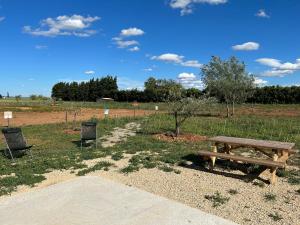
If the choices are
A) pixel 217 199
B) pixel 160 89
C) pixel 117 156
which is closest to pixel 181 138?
pixel 117 156

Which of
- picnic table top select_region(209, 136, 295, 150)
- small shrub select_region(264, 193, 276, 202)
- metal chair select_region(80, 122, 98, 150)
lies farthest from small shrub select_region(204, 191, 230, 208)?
metal chair select_region(80, 122, 98, 150)

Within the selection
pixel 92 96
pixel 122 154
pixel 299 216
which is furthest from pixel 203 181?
pixel 92 96

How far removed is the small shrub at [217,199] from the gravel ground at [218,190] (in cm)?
7

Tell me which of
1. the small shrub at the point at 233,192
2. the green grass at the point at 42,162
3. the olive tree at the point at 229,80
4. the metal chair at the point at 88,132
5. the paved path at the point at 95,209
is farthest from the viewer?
the olive tree at the point at 229,80

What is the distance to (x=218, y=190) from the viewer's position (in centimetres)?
654

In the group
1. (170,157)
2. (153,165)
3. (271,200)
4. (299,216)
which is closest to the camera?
(299,216)

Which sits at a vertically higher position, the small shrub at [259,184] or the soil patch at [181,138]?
the soil patch at [181,138]

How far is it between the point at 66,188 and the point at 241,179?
3364 mm

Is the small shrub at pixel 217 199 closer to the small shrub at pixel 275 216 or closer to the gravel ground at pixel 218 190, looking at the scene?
the gravel ground at pixel 218 190

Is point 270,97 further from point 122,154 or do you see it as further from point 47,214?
point 47,214

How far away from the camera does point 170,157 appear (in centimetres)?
928

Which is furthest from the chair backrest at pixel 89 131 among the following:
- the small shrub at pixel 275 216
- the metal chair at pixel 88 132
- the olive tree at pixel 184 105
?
the small shrub at pixel 275 216

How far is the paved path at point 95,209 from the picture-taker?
15.5ft

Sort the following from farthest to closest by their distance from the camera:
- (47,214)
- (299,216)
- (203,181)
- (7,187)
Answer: (203,181)
(7,187)
(299,216)
(47,214)
